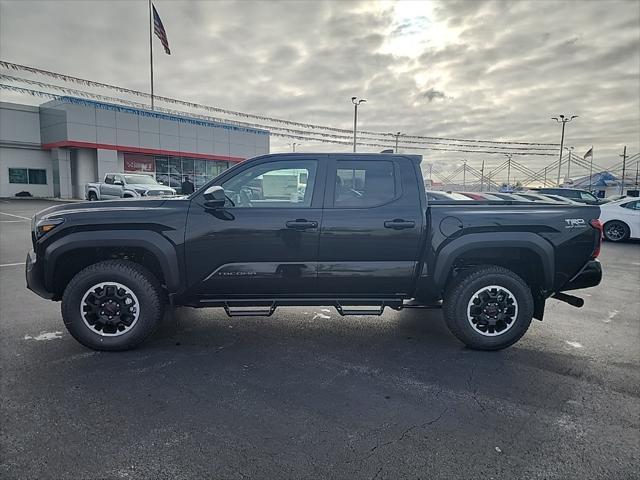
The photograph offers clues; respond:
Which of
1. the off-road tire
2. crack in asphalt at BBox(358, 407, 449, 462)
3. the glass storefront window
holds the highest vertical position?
the glass storefront window

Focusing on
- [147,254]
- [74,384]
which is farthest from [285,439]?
[147,254]

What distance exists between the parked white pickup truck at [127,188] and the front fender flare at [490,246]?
17350 millimetres

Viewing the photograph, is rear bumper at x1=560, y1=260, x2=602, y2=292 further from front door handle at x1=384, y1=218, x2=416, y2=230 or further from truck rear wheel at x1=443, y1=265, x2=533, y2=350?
front door handle at x1=384, y1=218, x2=416, y2=230

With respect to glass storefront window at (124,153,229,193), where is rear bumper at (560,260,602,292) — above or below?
below

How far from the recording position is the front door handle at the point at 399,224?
3975 millimetres

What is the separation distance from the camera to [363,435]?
2691mm

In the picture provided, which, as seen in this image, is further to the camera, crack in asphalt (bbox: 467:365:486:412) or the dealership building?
the dealership building

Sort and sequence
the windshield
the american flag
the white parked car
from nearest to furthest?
the white parked car < the windshield < the american flag

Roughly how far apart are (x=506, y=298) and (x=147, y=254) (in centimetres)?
355

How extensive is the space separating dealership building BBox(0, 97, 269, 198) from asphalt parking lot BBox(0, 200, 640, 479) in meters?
30.8

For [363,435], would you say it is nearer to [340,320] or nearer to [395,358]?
[395,358]

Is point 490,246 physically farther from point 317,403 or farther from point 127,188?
point 127,188

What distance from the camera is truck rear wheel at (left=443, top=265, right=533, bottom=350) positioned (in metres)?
4.05

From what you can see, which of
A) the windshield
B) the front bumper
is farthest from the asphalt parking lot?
the windshield
